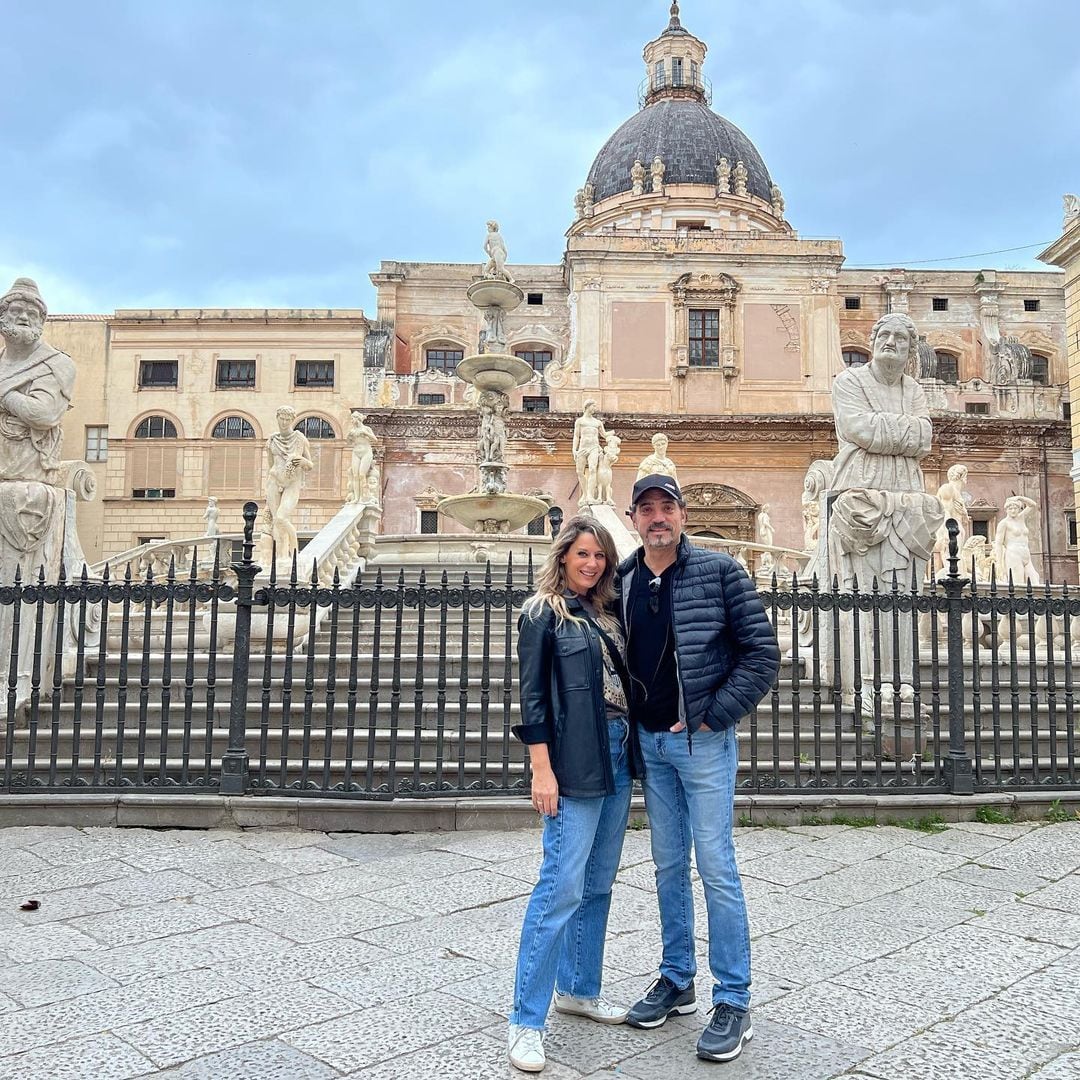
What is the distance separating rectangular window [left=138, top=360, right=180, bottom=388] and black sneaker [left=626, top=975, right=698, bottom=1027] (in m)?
36.1

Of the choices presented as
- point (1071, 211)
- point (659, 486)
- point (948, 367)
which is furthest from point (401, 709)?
point (948, 367)

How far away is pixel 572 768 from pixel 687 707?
0.45m

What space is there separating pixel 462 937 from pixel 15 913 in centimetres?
213

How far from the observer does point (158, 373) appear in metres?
36.0

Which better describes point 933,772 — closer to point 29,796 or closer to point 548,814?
point 548,814

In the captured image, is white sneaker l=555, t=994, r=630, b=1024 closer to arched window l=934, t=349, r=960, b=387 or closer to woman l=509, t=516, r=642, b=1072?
woman l=509, t=516, r=642, b=1072

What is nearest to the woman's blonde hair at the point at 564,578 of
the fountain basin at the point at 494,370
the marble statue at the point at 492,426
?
the fountain basin at the point at 494,370

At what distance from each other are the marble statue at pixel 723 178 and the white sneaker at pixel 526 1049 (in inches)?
1648

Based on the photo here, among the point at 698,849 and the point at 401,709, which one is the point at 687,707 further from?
the point at 401,709

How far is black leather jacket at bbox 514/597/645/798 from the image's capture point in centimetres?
316

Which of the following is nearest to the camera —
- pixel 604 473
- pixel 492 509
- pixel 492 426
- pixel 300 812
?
pixel 300 812

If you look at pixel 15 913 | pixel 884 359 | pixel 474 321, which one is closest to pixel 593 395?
pixel 474 321

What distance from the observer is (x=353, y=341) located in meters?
36.2

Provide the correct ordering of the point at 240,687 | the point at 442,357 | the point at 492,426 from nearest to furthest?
1. the point at 240,687
2. the point at 492,426
3. the point at 442,357
